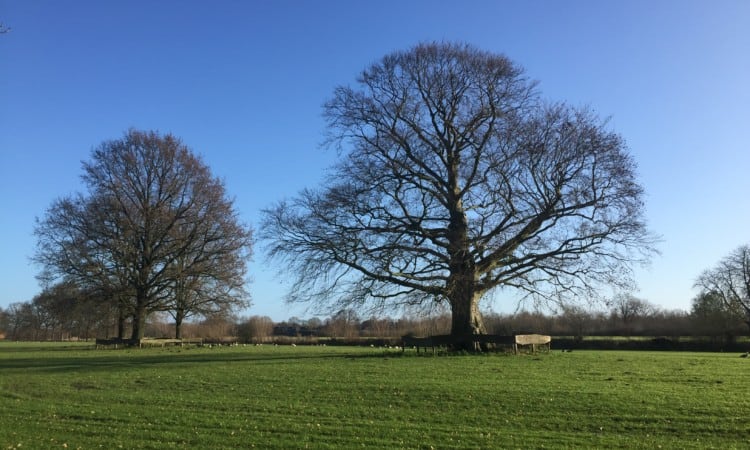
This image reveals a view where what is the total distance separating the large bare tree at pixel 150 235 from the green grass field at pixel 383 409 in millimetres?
23378

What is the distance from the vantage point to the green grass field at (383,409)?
945cm

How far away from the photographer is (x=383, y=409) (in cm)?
1225

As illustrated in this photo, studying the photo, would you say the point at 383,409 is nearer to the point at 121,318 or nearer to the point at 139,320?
the point at 139,320

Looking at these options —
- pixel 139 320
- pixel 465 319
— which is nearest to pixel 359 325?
pixel 139 320

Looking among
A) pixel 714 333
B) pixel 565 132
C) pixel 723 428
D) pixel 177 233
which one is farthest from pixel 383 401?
pixel 714 333

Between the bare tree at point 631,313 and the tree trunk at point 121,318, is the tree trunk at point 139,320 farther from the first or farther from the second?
the bare tree at point 631,313

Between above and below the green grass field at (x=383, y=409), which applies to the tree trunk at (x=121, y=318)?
above

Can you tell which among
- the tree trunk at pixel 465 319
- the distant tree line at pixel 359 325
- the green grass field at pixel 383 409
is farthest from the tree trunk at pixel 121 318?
the tree trunk at pixel 465 319

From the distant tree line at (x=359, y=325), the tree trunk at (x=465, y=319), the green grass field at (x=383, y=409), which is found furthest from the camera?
the distant tree line at (x=359, y=325)

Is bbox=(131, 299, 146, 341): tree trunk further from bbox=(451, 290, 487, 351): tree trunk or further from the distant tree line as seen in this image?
bbox=(451, 290, 487, 351): tree trunk

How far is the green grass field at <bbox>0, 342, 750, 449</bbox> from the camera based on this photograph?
9445 millimetres

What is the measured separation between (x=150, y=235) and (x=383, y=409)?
34720mm

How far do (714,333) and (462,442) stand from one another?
60.2m

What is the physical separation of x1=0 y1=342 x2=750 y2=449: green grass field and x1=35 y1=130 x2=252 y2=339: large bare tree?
2338 cm
